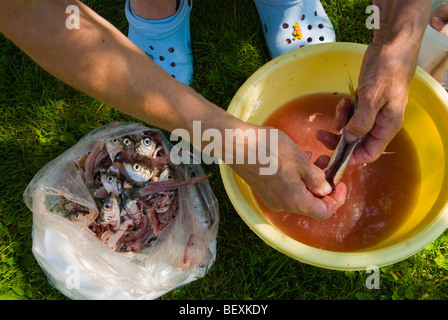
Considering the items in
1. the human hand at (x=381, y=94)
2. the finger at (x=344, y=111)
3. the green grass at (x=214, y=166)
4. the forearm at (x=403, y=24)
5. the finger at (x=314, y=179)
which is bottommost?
the green grass at (x=214, y=166)

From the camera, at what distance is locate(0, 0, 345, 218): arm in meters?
0.88

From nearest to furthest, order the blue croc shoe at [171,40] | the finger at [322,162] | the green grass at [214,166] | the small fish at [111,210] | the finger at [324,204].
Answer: the finger at [324,204] → the finger at [322,162] → the small fish at [111,210] → the green grass at [214,166] → the blue croc shoe at [171,40]

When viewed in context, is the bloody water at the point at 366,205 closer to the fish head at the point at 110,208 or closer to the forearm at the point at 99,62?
the fish head at the point at 110,208

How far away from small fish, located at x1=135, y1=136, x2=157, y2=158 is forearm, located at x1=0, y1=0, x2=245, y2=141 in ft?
2.31

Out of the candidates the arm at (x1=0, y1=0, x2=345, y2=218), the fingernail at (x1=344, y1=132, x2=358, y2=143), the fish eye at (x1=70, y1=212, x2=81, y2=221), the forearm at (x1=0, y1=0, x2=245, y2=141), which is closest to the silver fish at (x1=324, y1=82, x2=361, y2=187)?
the fingernail at (x1=344, y1=132, x2=358, y2=143)

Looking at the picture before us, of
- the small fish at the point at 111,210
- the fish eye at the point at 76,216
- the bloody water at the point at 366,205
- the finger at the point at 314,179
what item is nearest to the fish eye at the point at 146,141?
the small fish at the point at 111,210

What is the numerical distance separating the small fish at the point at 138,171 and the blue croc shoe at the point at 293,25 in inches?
36.2

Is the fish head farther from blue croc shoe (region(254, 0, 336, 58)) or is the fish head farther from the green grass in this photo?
blue croc shoe (region(254, 0, 336, 58))

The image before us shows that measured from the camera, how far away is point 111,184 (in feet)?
5.65

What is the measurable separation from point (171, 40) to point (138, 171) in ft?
2.46

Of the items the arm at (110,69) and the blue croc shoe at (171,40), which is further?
the blue croc shoe at (171,40)

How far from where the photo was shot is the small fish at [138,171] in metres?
1.72

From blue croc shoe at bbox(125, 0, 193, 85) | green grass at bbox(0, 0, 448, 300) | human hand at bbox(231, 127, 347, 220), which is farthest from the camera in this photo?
blue croc shoe at bbox(125, 0, 193, 85)
